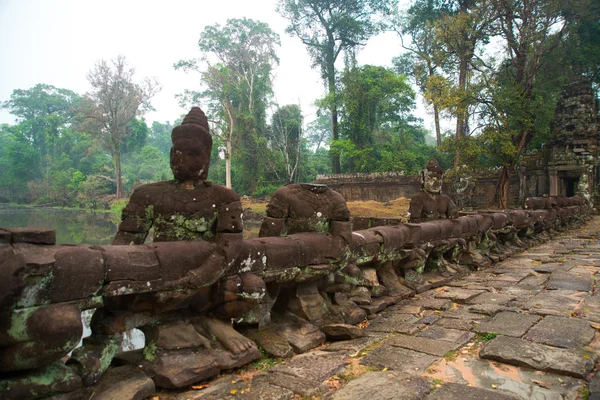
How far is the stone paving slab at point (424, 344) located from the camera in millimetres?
3438

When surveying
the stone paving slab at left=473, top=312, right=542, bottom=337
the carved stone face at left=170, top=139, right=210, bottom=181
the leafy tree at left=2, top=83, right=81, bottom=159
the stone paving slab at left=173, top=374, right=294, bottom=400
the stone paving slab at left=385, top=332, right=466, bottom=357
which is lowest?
the stone paving slab at left=473, top=312, right=542, bottom=337

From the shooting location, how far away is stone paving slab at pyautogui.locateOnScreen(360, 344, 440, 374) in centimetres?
310

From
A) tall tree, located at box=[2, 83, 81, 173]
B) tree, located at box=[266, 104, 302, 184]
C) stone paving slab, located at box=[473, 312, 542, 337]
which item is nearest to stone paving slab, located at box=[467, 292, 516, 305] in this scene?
stone paving slab, located at box=[473, 312, 542, 337]

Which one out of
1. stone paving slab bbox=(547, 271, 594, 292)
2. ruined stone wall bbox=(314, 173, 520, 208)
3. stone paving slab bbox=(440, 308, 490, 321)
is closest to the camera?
stone paving slab bbox=(440, 308, 490, 321)

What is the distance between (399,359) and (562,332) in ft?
5.41

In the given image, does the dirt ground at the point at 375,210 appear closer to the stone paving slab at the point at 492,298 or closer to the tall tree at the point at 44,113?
the stone paving slab at the point at 492,298

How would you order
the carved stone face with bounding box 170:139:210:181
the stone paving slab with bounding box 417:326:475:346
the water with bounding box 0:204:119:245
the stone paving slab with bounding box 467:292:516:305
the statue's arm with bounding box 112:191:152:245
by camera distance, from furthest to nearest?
the water with bounding box 0:204:119:245 < the stone paving slab with bounding box 467:292:516:305 < the stone paving slab with bounding box 417:326:475:346 < the carved stone face with bounding box 170:139:210:181 < the statue's arm with bounding box 112:191:152:245

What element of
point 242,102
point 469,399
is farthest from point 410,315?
point 242,102

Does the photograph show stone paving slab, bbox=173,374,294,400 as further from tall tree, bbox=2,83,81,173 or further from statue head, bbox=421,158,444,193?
tall tree, bbox=2,83,81,173

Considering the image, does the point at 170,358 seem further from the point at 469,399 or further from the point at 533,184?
the point at 533,184

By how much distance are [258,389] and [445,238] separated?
4.85 m

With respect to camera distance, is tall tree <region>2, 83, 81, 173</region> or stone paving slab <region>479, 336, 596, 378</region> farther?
tall tree <region>2, 83, 81, 173</region>

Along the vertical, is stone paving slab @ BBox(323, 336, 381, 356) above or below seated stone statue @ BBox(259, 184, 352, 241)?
below

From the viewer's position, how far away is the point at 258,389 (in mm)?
2689
